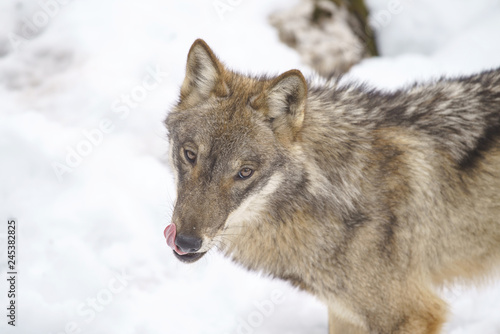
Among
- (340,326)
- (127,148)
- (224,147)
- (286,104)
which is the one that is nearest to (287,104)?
(286,104)

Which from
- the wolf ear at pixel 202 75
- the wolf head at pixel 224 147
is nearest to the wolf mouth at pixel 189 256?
the wolf head at pixel 224 147

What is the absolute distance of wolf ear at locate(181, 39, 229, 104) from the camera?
383 centimetres

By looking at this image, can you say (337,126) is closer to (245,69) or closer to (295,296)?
(295,296)

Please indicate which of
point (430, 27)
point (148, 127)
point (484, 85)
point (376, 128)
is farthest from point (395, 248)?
point (430, 27)

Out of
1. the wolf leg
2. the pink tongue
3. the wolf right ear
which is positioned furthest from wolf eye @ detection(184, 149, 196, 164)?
the wolf leg

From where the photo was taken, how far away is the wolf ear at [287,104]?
3.60 metres

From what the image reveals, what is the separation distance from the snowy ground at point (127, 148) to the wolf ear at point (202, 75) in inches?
→ 20.9

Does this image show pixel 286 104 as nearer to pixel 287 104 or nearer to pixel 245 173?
pixel 287 104

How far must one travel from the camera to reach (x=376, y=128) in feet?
13.4

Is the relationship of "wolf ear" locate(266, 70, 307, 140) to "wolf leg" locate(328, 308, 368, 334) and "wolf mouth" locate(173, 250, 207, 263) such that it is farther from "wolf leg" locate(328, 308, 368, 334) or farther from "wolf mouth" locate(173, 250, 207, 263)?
"wolf leg" locate(328, 308, 368, 334)

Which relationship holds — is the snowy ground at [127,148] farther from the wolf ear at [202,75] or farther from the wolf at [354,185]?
the wolf at [354,185]

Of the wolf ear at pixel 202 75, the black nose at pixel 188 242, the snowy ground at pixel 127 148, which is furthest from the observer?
the snowy ground at pixel 127 148

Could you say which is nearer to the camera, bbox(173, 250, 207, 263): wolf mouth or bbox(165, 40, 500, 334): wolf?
bbox(173, 250, 207, 263): wolf mouth

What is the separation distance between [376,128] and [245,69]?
3.34 m
